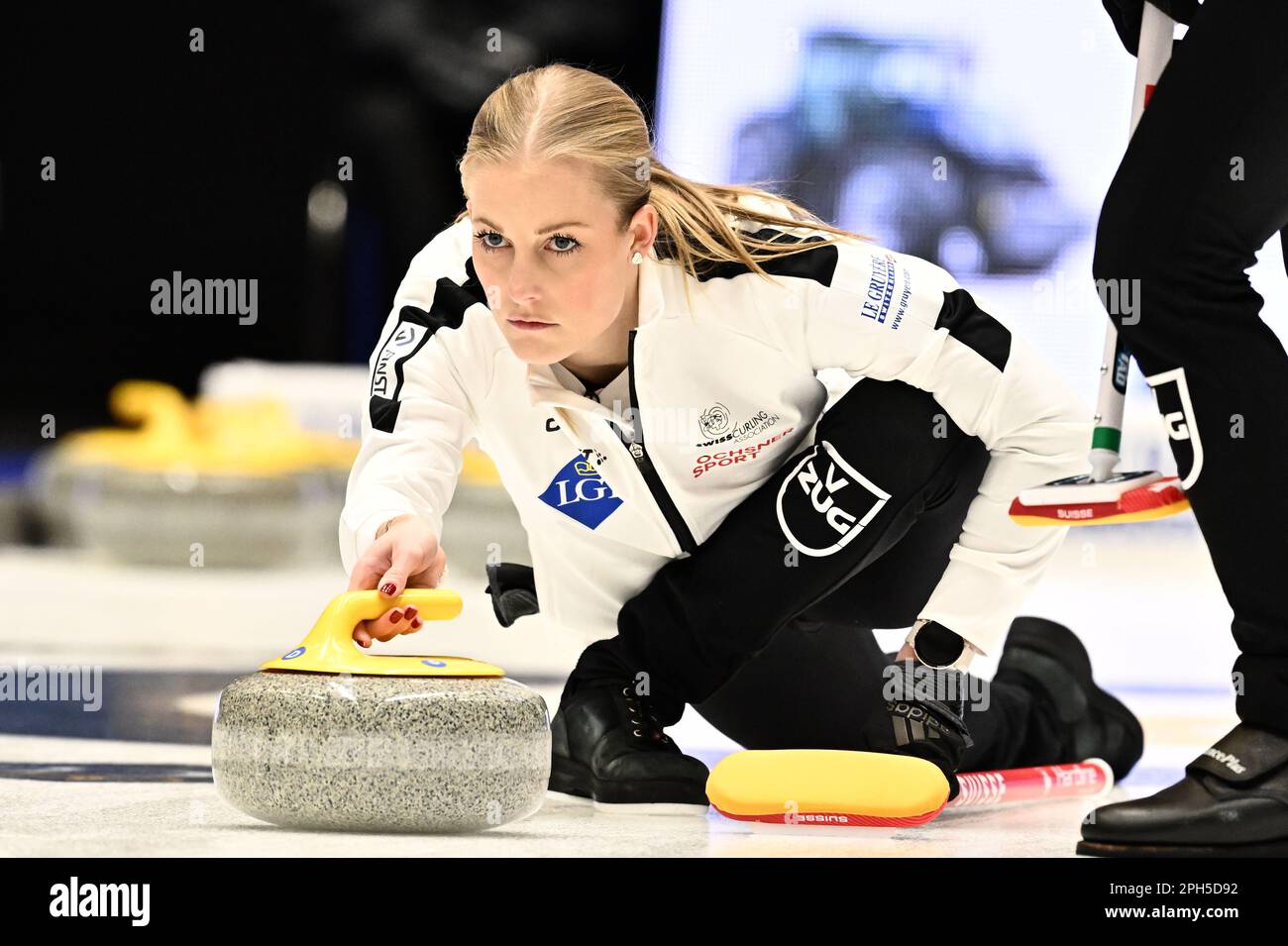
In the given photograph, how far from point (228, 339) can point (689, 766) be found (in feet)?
16.8

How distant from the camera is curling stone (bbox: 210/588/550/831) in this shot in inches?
45.0

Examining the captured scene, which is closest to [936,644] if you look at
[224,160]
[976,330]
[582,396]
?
[976,330]

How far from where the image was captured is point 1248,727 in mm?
1111

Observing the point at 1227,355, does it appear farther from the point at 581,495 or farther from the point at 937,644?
the point at 581,495

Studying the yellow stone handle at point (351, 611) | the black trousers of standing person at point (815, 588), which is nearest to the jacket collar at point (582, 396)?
the black trousers of standing person at point (815, 588)

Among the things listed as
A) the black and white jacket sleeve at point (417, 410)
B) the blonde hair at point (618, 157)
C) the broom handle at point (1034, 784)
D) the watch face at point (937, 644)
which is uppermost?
the blonde hair at point (618, 157)

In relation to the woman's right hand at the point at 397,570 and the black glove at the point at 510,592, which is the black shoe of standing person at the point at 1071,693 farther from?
the woman's right hand at the point at 397,570

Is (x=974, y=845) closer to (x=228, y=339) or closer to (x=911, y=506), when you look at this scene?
(x=911, y=506)

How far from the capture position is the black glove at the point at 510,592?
71.7 inches

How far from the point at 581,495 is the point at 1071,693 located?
741 millimetres

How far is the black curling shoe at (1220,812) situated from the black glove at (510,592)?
2.84 ft

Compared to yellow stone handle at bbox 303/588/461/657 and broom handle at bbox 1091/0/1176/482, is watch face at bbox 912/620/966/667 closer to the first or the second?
broom handle at bbox 1091/0/1176/482
